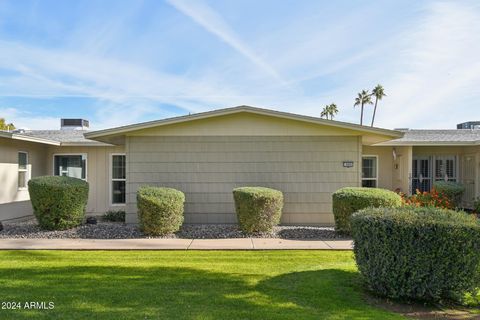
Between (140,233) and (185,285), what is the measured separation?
453cm

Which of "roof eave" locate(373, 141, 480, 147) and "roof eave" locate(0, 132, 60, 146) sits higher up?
"roof eave" locate(373, 141, 480, 147)

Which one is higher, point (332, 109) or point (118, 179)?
point (332, 109)

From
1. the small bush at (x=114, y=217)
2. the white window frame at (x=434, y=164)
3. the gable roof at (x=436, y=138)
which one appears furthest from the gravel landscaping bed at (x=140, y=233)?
the white window frame at (x=434, y=164)

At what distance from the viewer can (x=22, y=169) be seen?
41.5 ft

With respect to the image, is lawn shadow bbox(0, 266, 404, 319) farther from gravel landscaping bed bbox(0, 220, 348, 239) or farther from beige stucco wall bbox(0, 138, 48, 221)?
beige stucco wall bbox(0, 138, 48, 221)

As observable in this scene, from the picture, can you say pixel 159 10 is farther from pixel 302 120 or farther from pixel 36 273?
pixel 36 273

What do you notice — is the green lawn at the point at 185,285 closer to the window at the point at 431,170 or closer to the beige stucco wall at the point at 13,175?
the beige stucco wall at the point at 13,175

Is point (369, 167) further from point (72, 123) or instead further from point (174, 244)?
point (72, 123)

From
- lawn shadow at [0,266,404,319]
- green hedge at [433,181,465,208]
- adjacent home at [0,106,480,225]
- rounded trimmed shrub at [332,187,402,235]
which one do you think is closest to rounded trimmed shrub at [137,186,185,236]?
adjacent home at [0,106,480,225]

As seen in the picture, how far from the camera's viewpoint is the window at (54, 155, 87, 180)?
14139 millimetres

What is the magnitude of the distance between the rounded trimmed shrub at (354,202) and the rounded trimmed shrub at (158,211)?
3.96m

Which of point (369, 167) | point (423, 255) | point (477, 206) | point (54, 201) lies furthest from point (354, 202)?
point (477, 206)

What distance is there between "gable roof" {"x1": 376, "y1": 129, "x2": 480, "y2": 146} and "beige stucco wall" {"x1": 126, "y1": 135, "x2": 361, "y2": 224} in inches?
150

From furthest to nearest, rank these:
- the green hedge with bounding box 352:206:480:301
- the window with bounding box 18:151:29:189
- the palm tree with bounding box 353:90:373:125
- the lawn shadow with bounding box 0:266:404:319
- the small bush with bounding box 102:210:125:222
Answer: the palm tree with bounding box 353:90:373:125 → the small bush with bounding box 102:210:125:222 → the window with bounding box 18:151:29:189 → the green hedge with bounding box 352:206:480:301 → the lawn shadow with bounding box 0:266:404:319
